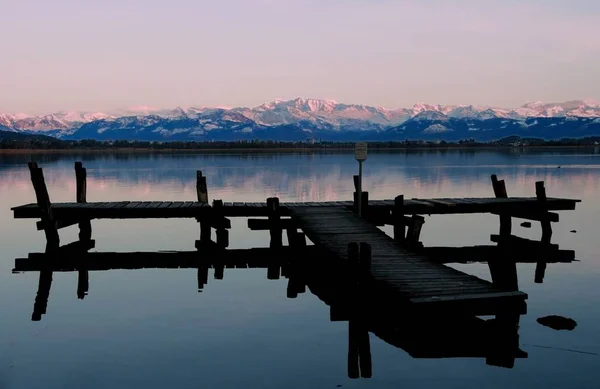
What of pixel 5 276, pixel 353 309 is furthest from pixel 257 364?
pixel 5 276

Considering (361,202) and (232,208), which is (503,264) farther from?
(232,208)

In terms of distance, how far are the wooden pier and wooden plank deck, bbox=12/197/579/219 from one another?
1.4 inches

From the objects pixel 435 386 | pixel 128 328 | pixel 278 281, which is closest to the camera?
pixel 435 386

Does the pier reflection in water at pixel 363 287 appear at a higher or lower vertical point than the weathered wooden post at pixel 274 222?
lower

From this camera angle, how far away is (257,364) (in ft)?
47.8

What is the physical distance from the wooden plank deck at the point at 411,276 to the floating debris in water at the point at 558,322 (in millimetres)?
3325

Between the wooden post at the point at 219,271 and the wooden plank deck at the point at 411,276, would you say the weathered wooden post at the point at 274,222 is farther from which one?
the wooden plank deck at the point at 411,276

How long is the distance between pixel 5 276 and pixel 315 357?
14615 millimetres

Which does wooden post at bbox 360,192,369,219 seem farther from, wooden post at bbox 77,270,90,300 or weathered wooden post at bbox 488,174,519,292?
wooden post at bbox 77,270,90,300

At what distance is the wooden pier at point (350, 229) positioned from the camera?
51.4 feet

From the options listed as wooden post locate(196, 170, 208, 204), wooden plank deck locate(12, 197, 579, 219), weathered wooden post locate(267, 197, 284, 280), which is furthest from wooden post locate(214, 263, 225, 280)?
wooden post locate(196, 170, 208, 204)

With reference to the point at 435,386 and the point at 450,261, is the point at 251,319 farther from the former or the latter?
the point at 450,261

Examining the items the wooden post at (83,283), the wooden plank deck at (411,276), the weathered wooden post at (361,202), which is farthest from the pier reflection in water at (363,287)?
the weathered wooden post at (361,202)

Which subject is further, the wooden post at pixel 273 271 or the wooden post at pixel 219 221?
the wooden post at pixel 219 221
